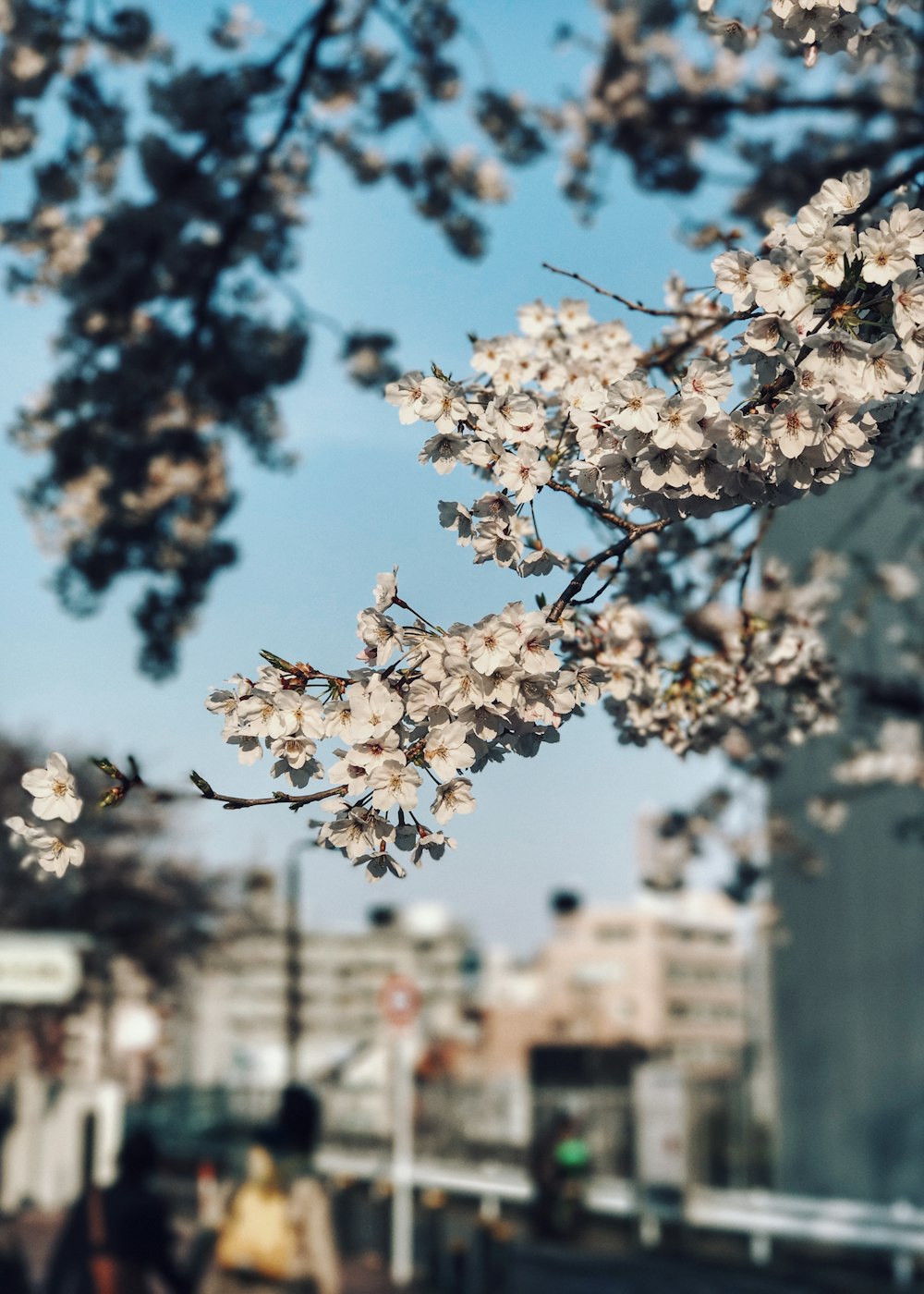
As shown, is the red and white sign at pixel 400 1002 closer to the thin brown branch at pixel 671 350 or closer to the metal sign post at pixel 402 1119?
the metal sign post at pixel 402 1119

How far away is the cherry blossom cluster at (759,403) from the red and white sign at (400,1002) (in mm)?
13260

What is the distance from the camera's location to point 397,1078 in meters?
17.7

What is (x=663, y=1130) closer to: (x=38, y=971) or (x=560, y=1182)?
(x=560, y=1182)

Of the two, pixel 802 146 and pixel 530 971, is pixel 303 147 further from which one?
pixel 530 971

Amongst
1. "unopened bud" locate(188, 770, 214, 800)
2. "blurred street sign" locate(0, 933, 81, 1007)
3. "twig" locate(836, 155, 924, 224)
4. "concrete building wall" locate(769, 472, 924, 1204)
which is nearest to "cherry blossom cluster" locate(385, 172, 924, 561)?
"unopened bud" locate(188, 770, 214, 800)

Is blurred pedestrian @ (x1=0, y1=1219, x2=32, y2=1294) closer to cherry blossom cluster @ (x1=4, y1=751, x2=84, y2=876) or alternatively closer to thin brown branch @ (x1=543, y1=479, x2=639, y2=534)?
cherry blossom cluster @ (x1=4, y1=751, x2=84, y2=876)

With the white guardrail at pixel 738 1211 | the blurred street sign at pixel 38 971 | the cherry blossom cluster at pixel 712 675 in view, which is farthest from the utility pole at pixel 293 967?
the cherry blossom cluster at pixel 712 675

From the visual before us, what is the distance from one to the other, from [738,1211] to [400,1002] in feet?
17.6

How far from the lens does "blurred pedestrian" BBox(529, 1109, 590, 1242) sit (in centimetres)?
1941

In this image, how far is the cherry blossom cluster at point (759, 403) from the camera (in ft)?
9.29

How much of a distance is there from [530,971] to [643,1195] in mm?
97187

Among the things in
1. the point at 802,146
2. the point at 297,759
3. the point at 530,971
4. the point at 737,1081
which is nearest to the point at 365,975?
the point at 530,971

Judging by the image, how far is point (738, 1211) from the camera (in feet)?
59.6

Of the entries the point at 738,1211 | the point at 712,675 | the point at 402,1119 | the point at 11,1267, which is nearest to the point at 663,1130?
the point at 738,1211
